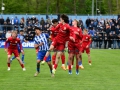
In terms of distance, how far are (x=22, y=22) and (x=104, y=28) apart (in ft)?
31.2

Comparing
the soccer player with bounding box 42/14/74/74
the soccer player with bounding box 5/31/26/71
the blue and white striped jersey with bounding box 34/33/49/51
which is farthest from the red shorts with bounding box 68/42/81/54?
the soccer player with bounding box 5/31/26/71

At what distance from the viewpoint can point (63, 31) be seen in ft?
56.6

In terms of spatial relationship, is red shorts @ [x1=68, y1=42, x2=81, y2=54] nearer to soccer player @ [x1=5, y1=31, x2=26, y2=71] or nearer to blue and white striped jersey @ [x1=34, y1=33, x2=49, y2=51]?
blue and white striped jersey @ [x1=34, y1=33, x2=49, y2=51]

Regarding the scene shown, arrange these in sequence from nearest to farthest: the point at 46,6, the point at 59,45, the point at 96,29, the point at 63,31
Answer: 1. the point at 63,31
2. the point at 59,45
3. the point at 96,29
4. the point at 46,6

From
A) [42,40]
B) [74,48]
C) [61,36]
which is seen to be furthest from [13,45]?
[61,36]

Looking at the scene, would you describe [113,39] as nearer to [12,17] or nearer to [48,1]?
[12,17]

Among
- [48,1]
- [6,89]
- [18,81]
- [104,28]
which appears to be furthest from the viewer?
[48,1]

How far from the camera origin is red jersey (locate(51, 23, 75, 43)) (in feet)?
Result: 56.4

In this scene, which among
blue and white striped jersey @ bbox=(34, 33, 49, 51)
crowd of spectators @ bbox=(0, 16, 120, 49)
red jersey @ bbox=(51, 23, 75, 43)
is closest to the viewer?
red jersey @ bbox=(51, 23, 75, 43)

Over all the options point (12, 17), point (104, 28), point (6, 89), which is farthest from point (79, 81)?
point (12, 17)

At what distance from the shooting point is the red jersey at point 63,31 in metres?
17.2

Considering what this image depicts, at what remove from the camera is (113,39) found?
154 ft

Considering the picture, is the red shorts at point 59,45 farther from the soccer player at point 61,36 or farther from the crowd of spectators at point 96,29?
the crowd of spectators at point 96,29

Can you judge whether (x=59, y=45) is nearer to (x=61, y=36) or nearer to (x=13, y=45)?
(x=61, y=36)
